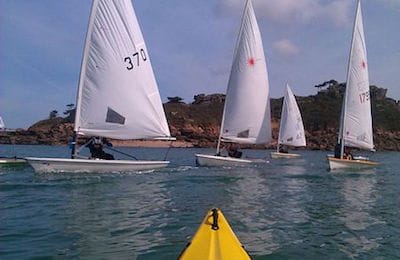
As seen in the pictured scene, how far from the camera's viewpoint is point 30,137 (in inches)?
4247

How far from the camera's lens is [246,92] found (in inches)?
1248

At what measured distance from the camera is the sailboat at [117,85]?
21188 mm

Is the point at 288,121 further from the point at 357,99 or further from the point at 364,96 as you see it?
the point at 357,99

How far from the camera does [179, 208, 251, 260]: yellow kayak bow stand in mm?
5629

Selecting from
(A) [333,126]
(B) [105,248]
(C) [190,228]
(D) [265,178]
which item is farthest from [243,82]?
→ (A) [333,126]

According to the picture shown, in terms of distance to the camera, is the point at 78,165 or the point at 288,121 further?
the point at 288,121

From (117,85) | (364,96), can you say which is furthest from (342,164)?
(117,85)

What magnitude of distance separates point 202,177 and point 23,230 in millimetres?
12470

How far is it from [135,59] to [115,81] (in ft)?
4.74

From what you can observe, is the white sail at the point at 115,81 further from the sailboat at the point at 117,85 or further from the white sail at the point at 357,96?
the white sail at the point at 357,96

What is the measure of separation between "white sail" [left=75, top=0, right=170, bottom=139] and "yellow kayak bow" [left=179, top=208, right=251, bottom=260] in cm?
1582

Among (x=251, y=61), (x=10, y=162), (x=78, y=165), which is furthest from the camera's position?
(x=251, y=61)

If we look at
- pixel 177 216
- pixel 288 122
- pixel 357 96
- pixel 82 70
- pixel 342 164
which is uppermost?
pixel 357 96

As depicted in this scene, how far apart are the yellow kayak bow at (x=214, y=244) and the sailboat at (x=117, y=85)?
14933mm
